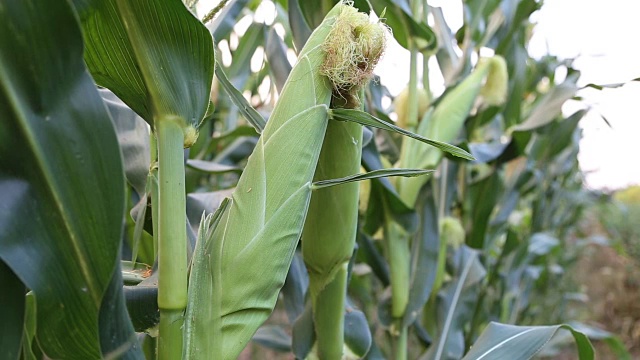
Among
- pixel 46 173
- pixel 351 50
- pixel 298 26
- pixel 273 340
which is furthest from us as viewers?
pixel 273 340

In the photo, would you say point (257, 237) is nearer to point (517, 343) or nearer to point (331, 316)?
point (331, 316)

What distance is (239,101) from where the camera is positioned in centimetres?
50

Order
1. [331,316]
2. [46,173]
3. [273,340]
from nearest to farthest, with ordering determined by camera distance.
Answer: [46,173]
[331,316]
[273,340]

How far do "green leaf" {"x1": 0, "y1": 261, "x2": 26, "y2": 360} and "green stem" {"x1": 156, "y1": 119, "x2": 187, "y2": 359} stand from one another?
0.30 ft

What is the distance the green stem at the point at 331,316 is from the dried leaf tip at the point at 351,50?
0.22 m

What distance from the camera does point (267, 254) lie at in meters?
0.42

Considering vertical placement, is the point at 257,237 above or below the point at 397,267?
above

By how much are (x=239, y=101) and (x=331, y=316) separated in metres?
0.26

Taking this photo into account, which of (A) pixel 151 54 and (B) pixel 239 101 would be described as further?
(B) pixel 239 101

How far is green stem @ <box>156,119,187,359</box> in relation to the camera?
402 mm

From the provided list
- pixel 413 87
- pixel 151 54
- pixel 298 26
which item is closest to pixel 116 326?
pixel 151 54

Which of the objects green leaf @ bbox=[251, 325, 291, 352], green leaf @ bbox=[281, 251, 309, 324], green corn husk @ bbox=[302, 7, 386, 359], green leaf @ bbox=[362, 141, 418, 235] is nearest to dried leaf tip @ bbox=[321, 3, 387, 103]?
green corn husk @ bbox=[302, 7, 386, 359]

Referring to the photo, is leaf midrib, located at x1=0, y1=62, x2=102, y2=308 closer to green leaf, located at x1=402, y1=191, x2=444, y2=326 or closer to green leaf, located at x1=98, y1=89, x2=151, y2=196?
green leaf, located at x1=98, y1=89, x2=151, y2=196

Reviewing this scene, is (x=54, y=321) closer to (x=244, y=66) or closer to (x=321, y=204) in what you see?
(x=321, y=204)
